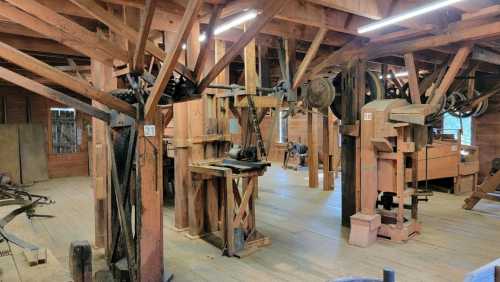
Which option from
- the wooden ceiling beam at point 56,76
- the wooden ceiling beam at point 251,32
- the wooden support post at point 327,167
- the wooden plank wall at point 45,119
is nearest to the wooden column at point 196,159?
the wooden ceiling beam at point 251,32

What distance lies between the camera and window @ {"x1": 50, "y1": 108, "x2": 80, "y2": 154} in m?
9.95

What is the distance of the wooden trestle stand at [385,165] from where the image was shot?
4.12m

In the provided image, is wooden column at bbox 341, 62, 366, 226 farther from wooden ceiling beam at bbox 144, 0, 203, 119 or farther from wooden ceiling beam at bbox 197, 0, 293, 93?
wooden ceiling beam at bbox 144, 0, 203, 119

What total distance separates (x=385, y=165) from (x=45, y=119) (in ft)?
29.4

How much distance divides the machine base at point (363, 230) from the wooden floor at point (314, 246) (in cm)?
10

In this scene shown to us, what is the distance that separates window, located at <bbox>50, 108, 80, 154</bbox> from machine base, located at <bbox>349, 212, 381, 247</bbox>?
8537 mm

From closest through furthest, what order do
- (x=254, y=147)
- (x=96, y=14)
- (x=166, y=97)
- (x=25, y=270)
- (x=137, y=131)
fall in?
(x=96, y=14)
(x=25, y=270)
(x=137, y=131)
(x=166, y=97)
(x=254, y=147)

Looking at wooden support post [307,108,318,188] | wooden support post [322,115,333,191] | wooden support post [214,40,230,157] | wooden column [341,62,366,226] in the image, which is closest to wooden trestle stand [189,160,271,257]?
wooden support post [214,40,230,157]

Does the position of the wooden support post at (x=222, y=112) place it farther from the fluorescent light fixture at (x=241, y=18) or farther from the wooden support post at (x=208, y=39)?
the wooden support post at (x=208, y=39)

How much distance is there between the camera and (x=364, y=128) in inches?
170

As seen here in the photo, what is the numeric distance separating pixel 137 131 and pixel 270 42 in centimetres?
246

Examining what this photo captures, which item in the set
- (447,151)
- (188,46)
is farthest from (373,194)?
(447,151)

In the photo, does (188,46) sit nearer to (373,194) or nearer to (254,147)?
(254,147)

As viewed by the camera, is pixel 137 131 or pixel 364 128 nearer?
pixel 137 131
